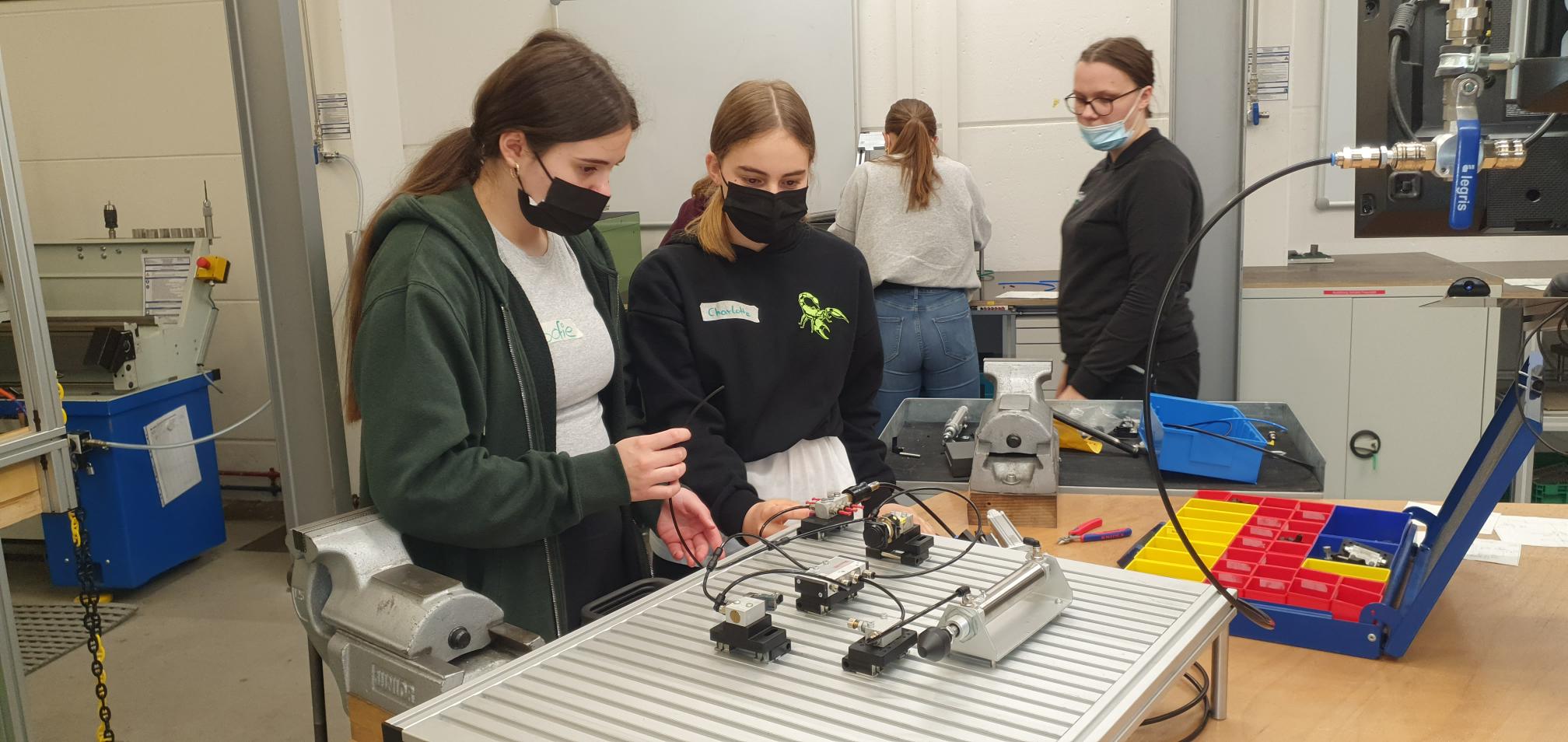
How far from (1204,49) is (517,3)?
9.76 feet

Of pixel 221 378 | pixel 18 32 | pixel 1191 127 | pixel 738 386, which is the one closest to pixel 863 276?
pixel 738 386

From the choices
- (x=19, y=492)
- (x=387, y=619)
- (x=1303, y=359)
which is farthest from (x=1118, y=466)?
(x=19, y=492)

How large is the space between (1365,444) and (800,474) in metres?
2.39

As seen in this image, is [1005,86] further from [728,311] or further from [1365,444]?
[728,311]

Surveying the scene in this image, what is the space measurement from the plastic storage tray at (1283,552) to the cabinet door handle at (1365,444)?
6.73 feet

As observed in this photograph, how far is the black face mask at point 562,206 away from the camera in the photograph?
4.22 ft

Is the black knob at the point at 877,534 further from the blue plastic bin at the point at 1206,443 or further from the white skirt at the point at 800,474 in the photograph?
the blue plastic bin at the point at 1206,443

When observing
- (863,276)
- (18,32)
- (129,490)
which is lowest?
(129,490)

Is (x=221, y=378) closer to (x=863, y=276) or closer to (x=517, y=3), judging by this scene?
(x=517, y=3)

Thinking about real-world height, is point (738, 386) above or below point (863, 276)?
below

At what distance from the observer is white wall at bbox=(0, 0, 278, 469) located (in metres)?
4.26

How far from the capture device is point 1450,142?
92 cm

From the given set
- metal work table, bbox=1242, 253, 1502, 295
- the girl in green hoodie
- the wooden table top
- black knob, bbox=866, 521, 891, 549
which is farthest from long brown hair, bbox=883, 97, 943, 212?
black knob, bbox=866, 521, 891, 549

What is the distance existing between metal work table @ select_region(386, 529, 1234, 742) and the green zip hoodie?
28cm
